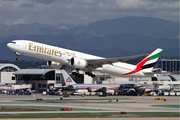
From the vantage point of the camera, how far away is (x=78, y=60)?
2329 inches

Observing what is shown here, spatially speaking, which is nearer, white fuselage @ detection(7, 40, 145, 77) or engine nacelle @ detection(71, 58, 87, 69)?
white fuselage @ detection(7, 40, 145, 77)

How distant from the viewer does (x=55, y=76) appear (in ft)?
474

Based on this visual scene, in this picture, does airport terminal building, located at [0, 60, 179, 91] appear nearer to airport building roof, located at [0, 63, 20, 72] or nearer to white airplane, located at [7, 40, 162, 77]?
airport building roof, located at [0, 63, 20, 72]

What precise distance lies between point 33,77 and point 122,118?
110 metres

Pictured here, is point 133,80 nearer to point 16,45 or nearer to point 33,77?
point 33,77

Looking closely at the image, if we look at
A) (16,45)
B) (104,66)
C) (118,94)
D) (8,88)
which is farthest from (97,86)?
(16,45)

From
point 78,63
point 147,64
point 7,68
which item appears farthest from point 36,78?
point 78,63

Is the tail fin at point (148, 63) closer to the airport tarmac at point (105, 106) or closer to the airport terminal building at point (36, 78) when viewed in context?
the airport tarmac at point (105, 106)

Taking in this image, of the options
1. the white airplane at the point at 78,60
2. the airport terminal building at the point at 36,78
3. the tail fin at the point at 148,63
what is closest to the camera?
the white airplane at the point at 78,60

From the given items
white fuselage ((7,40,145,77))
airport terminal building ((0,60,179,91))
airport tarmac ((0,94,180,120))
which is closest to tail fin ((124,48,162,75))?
airport tarmac ((0,94,180,120))

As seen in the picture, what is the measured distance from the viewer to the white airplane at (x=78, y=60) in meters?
54.8

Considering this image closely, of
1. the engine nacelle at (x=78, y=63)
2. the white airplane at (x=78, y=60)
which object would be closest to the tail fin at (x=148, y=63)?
the white airplane at (x=78, y=60)

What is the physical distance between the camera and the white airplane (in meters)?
54.8

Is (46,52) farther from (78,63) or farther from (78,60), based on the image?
(78,63)
